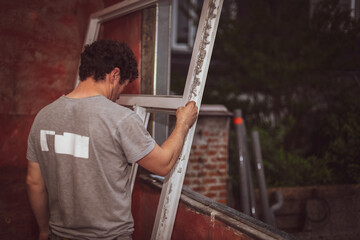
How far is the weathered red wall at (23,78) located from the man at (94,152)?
111cm

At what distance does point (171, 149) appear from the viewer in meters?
1.48

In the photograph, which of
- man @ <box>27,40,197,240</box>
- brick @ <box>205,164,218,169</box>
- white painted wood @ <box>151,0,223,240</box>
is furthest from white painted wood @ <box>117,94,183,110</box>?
brick @ <box>205,164,218,169</box>

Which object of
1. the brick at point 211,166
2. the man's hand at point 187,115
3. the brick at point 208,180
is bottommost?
the brick at point 208,180

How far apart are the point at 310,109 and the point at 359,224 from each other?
3048 mm

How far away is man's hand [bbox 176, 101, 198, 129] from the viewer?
1621 millimetres

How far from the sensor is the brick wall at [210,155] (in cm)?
386

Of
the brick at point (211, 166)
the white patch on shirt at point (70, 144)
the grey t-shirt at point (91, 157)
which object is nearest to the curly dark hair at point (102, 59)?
the grey t-shirt at point (91, 157)

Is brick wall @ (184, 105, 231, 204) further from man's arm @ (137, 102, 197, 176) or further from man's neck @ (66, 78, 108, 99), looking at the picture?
man's neck @ (66, 78, 108, 99)

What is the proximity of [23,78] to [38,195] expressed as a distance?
1362 millimetres

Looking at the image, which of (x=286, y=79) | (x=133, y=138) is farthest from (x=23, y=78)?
(x=286, y=79)

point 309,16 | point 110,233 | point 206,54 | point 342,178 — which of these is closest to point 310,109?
point 309,16

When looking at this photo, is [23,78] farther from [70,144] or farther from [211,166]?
[211,166]

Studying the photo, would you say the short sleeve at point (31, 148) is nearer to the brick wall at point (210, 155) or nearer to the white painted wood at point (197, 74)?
the white painted wood at point (197, 74)

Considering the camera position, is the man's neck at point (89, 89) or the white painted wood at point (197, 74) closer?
the man's neck at point (89, 89)
